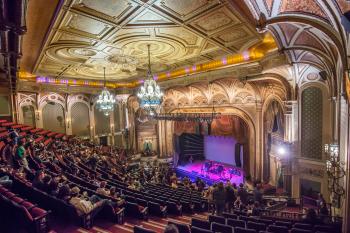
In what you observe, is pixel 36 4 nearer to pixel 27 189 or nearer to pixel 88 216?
pixel 27 189

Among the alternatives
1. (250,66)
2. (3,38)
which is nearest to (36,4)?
(3,38)

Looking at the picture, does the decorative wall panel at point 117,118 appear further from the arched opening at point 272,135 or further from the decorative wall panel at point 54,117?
the arched opening at point 272,135

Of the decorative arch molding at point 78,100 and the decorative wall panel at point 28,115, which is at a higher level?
the decorative arch molding at point 78,100

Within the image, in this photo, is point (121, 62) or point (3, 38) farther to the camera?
point (121, 62)

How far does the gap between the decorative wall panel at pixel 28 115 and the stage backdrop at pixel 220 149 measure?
1374 cm

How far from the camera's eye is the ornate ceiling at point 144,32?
16.3 ft

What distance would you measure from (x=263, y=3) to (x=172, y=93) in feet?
43.4

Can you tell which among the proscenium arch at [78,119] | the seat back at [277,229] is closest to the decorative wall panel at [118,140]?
the proscenium arch at [78,119]

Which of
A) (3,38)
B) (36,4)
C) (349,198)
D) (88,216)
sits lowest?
(88,216)

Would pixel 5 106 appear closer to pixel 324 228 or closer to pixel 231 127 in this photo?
pixel 231 127

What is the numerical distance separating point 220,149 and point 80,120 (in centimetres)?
1195

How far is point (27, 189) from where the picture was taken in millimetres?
4074

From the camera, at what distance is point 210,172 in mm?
15797

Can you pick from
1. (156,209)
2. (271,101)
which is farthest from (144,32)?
(271,101)
